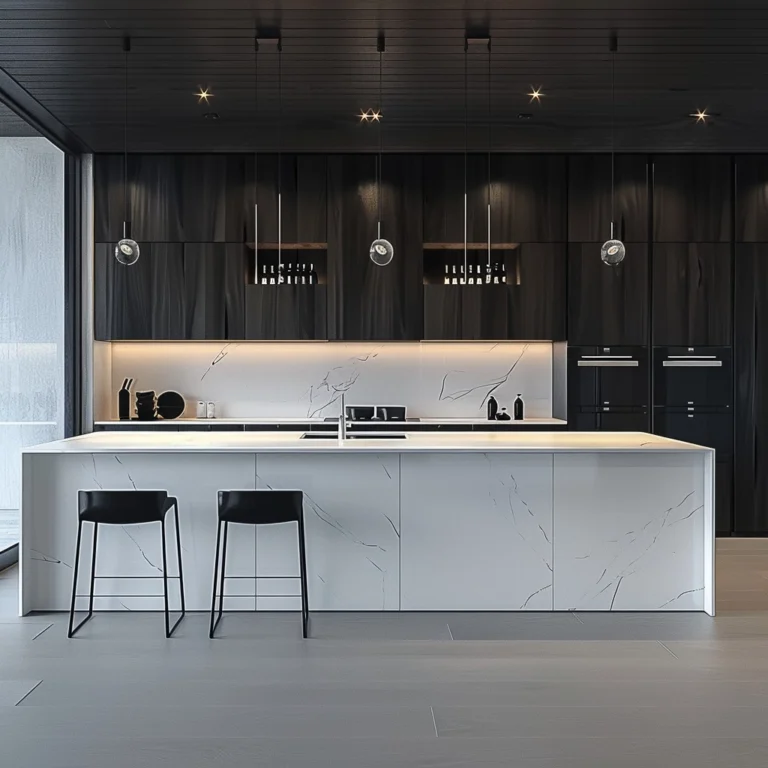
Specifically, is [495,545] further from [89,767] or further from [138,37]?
[138,37]

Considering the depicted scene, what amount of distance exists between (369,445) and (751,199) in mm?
3931

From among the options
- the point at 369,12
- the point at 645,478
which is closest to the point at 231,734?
the point at 645,478

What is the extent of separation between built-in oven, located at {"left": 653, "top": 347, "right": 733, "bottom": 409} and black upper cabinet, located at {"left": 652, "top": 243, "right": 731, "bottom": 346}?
8cm

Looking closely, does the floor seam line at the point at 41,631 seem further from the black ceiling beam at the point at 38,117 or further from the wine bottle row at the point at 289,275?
the wine bottle row at the point at 289,275

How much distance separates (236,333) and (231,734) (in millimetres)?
3918

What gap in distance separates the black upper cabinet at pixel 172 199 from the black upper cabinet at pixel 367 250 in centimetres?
77

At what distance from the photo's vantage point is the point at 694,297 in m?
6.15

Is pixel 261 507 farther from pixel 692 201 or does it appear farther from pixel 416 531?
pixel 692 201

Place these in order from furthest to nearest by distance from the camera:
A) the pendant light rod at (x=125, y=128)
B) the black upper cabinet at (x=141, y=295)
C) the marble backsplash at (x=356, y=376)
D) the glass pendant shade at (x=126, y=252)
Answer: the marble backsplash at (x=356, y=376) → the black upper cabinet at (x=141, y=295) → the glass pendant shade at (x=126, y=252) → the pendant light rod at (x=125, y=128)

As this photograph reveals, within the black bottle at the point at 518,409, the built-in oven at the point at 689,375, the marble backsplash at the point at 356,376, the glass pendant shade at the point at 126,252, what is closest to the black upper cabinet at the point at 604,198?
the built-in oven at the point at 689,375

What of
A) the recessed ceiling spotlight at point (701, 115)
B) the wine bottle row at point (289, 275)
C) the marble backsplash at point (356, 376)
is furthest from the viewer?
the marble backsplash at point (356, 376)

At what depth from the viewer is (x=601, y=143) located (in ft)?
19.4

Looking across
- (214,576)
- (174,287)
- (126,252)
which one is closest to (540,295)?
(174,287)

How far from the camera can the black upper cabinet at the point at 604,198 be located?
6.18 metres
